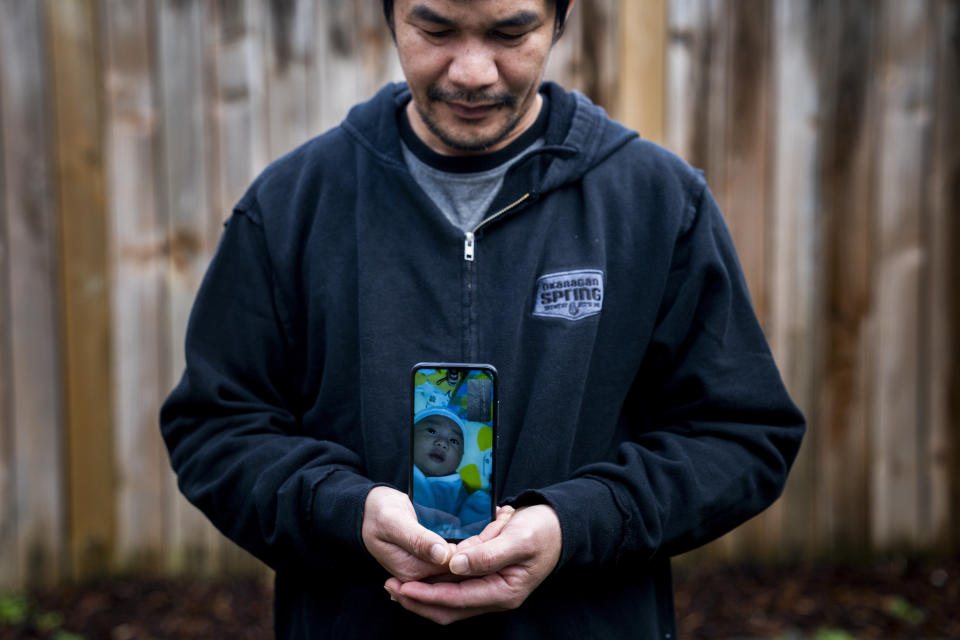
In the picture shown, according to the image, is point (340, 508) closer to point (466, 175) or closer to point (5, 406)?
point (466, 175)

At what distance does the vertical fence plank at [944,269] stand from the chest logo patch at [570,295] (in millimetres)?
2698

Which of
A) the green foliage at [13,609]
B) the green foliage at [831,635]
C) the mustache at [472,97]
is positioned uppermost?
the mustache at [472,97]

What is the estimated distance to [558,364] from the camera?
1635mm

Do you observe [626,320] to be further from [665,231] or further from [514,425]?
[514,425]

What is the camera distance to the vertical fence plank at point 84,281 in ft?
11.6

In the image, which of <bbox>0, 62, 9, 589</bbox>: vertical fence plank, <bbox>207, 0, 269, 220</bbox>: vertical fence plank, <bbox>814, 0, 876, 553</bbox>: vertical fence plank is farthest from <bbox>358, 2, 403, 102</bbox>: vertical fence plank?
<bbox>814, 0, 876, 553</bbox>: vertical fence plank

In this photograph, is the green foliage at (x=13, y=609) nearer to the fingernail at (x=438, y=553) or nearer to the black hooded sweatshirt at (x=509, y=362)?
the black hooded sweatshirt at (x=509, y=362)

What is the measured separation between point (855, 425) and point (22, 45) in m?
3.74

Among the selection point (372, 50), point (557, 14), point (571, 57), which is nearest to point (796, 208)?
point (571, 57)

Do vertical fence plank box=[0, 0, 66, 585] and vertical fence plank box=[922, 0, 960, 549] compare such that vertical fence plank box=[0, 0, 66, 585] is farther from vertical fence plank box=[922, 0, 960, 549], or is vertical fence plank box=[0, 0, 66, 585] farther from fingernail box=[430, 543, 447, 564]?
vertical fence plank box=[922, 0, 960, 549]

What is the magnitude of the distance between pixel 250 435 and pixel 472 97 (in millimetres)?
766

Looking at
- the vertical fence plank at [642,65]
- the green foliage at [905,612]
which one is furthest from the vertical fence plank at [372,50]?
the green foliage at [905,612]

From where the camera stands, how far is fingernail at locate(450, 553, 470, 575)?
1.37 metres

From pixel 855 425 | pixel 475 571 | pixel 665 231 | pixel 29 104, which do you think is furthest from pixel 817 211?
pixel 29 104
